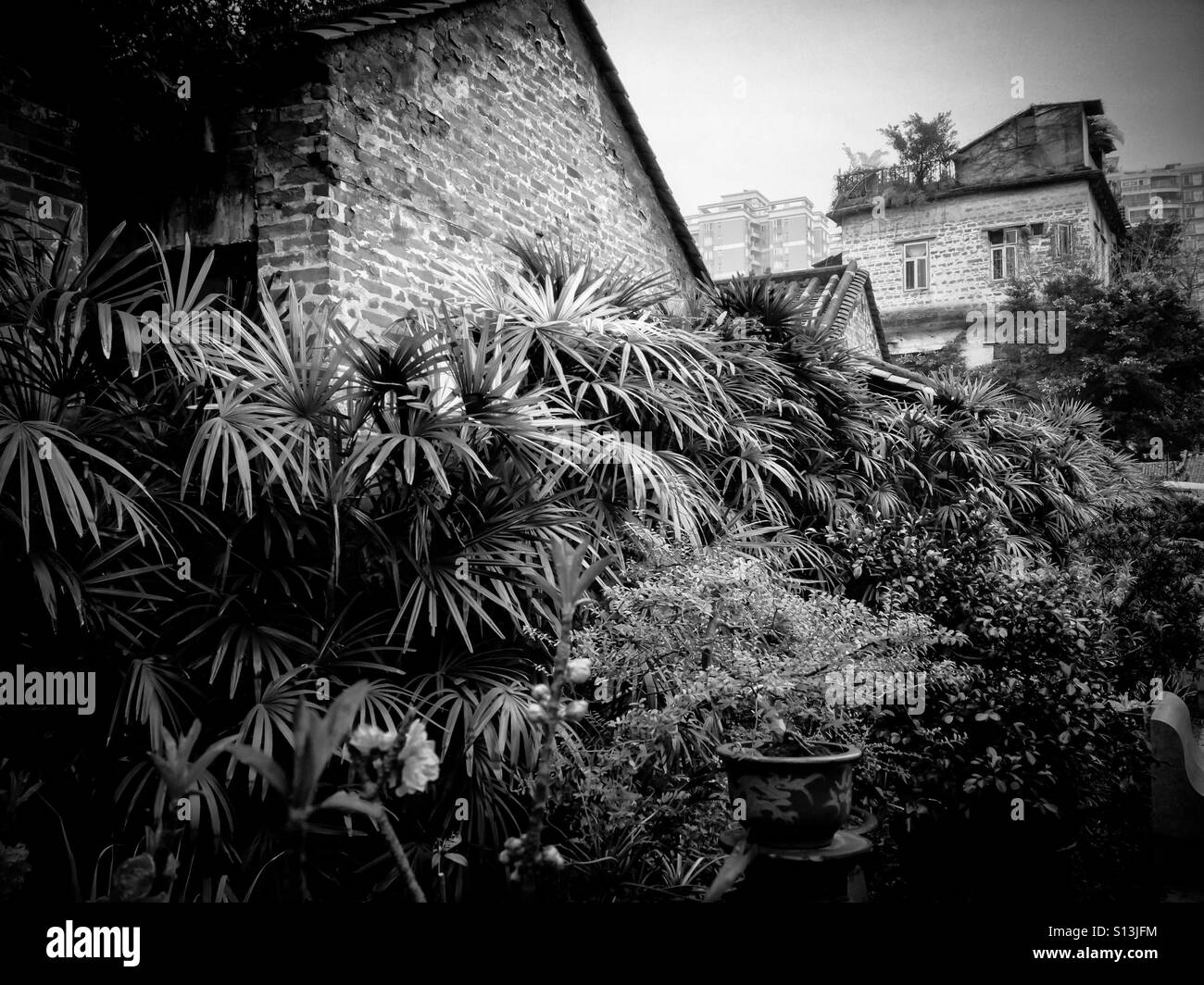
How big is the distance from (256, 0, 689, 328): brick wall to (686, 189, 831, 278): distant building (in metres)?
30.5

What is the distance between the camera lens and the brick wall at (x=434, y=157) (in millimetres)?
5078

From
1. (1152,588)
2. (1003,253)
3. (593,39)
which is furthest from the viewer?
(1003,253)

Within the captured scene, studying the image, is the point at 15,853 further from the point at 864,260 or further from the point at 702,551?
the point at 864,260

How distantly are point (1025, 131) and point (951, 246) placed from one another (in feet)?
10.6

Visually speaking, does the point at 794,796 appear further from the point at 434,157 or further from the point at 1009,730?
the point at 434,157

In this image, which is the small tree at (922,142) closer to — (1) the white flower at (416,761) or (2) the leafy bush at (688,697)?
(2) the leafy bush at (688,697)

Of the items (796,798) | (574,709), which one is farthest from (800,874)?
(574,709)

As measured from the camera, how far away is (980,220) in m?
21.7

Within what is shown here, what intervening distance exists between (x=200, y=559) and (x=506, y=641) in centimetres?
131

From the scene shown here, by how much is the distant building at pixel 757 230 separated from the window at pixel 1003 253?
15.8 meters

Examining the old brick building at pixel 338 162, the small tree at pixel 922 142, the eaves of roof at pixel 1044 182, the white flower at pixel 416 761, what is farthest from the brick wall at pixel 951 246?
the white flower at pixel 416 761

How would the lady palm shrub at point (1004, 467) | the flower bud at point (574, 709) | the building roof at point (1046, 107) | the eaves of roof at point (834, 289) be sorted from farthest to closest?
the building roof at point (1046, 107) → the eaves of roof at point (834, 289) → the lady palm shrub at point (1004, 467) → the flower bud at point (574, 709)
